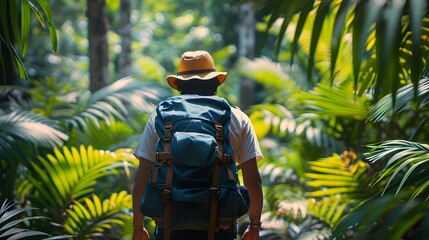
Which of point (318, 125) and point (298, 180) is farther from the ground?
point (318, 125)

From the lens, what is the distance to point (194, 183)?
289 centimetres

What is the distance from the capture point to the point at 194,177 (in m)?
2.88

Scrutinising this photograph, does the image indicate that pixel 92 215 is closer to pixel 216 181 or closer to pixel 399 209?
pixel 216 181

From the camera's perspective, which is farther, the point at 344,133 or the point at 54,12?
the point at 54,12

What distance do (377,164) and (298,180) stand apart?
5.60 feet

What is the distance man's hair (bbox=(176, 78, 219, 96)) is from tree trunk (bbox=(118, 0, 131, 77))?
235 inches

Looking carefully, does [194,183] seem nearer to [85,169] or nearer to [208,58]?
[208,58]

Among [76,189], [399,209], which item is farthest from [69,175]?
[399,209]

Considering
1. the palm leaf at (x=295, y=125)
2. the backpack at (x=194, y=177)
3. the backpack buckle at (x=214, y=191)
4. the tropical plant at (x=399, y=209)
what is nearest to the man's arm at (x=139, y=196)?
the backpack at (x=194, y=177)

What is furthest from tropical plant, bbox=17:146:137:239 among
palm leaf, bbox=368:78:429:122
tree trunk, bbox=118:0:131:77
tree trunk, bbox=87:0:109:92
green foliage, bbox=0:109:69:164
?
tree trunk, bbox=118:0:131:77

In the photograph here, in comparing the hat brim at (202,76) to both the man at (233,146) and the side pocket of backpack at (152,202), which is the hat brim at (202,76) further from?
the side pocket of backpack at (152,202)

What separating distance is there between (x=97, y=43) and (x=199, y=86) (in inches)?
172

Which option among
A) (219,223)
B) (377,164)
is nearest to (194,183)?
(219,223)

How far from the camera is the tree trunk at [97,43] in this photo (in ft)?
23.7
